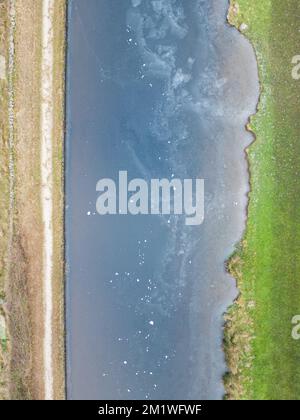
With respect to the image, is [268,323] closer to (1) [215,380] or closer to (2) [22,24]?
(1) [215,380]

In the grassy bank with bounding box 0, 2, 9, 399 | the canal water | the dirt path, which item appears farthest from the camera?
the canal water

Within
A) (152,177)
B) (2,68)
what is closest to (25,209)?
(152,177)

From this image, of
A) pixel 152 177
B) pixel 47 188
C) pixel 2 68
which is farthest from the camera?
pixel 152 177

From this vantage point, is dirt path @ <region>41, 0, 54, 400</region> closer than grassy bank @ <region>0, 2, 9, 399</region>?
No

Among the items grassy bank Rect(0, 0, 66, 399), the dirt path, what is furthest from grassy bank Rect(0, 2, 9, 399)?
the dirt path

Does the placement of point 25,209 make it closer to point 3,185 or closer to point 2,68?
point 3,185

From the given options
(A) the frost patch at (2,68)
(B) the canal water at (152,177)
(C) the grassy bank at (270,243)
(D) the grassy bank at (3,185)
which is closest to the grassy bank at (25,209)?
(D) the grassy bank at (3,185)

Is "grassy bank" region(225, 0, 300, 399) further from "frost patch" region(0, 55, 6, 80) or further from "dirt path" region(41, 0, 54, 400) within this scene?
"frost patch" region(0, 55, 6, 80)

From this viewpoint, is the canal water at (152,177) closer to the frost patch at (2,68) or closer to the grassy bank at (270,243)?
the grassy bank at (270,243)
